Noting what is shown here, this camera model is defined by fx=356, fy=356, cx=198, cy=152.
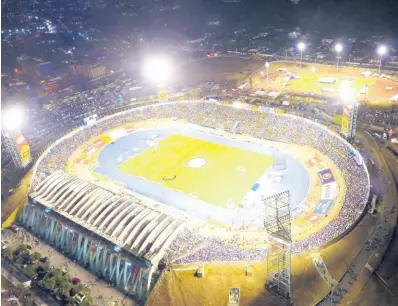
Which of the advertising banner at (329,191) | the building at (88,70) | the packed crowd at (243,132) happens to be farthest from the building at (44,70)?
the advertising banner at (329,191)

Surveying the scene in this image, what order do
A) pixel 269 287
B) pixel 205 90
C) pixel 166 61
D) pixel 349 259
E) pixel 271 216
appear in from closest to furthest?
pixel 271 216 < pixel 269 287 < pixel 349 259 < pixel 205 90 < pixel 166 61

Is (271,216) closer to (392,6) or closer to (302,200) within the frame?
(302,200)

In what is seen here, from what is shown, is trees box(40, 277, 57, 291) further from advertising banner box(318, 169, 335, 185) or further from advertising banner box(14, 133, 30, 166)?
advertising banner box(318, 169, 335, 185)

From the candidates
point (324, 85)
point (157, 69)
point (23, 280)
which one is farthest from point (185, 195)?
point (157, 69)

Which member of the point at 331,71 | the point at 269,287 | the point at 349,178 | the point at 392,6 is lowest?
the point at 269,287

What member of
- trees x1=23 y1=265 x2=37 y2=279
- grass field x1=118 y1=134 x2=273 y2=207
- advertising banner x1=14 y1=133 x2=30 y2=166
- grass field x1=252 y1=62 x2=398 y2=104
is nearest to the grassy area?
grass field x1=252 y1=62 x2=398 y2=104

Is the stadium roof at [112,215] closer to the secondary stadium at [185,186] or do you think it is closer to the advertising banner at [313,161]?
the secondary stadium at [185,186]

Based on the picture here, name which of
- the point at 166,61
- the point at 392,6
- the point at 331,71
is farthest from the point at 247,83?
the point at 392,6
